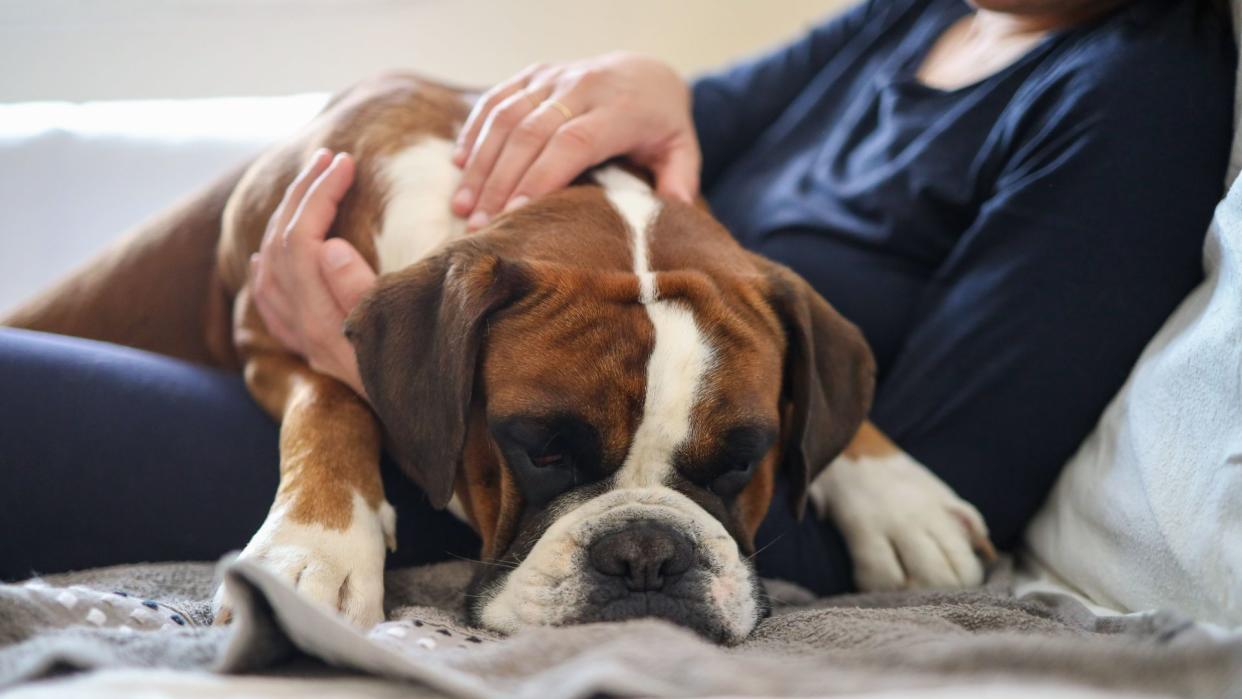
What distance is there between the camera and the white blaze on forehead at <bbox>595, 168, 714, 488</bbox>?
56.0 inches

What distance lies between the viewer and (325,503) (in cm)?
151

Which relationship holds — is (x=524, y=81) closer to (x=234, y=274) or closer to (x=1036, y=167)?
(x=234, y=274)

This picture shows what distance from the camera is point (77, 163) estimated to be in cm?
308

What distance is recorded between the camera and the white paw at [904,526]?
5.77ft

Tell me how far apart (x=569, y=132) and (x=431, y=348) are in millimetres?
551

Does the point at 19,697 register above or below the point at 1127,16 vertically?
below

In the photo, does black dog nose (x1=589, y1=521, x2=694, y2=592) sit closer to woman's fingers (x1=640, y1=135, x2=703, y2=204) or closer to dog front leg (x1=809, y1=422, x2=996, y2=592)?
dog front leg (x1=809, y1=422, x2=996, y2=592)

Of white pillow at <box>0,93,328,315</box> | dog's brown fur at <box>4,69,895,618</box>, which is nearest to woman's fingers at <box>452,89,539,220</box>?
dog's brown fur at <box>4,69,895,618</box>

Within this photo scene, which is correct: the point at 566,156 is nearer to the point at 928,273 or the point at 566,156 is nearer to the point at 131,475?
the point at 928,273

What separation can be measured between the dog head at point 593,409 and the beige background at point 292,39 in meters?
2.30

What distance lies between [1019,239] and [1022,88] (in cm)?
36

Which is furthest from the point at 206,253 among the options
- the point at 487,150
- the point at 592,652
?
the point at 592,652

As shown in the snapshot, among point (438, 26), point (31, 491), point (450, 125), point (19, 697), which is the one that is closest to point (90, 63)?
point (438, 26)

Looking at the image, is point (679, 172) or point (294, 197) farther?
point (679, 172)
